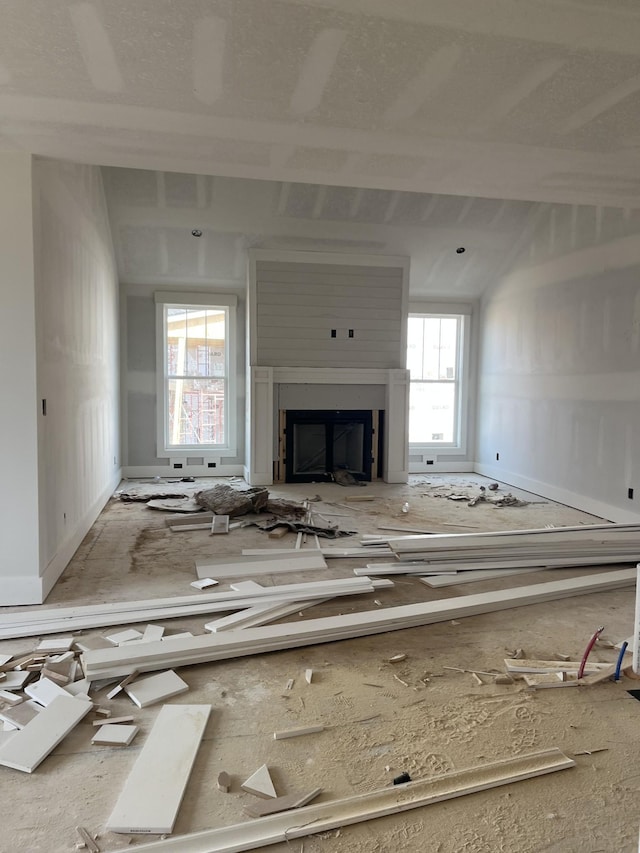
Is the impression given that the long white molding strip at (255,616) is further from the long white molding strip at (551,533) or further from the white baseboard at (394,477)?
the white baseboard at (394,477)

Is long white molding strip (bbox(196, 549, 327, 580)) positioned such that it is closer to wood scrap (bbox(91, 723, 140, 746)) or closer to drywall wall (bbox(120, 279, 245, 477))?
wood scrap (bbox(91, 723, 140, 746))


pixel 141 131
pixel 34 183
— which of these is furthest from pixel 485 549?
pixel 34 183

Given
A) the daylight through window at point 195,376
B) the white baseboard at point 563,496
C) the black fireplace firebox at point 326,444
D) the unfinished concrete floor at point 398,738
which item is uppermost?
the daylight through window at point 195,376

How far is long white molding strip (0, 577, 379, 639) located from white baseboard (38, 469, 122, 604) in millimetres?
449

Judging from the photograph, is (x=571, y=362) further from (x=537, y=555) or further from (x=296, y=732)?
(x=296, y=732)

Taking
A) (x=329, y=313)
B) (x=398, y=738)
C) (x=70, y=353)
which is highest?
(x=329, y=313)

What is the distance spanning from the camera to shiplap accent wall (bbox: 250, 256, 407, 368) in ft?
25.2

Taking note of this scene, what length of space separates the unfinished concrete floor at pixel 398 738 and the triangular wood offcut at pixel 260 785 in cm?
4

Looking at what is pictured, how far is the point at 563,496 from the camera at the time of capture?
6.66m

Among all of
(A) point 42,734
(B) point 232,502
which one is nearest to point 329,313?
(B) point 232,502

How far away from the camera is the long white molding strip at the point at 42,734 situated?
6.59 ft

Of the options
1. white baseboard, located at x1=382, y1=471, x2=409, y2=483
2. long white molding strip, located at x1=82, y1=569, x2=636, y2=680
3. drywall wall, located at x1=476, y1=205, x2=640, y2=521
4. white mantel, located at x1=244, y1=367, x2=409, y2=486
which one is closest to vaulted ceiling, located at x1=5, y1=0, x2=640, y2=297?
drywall wall, located at x1=476, y1=205, x2=640, y2=521

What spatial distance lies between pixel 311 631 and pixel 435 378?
661cm

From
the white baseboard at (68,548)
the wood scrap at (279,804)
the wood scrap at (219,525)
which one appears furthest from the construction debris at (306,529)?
the wood scrap at (279,804)
